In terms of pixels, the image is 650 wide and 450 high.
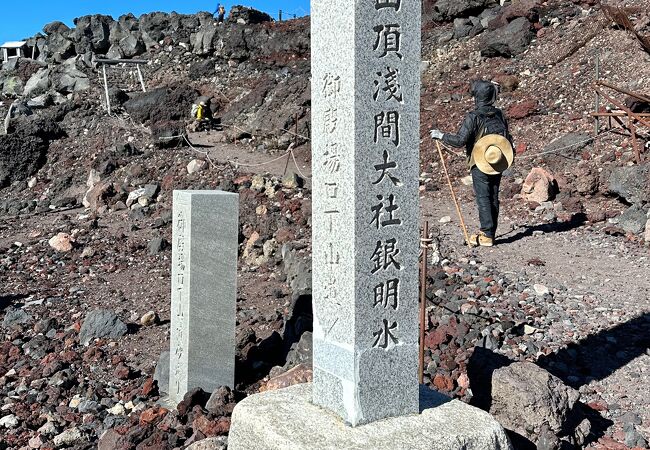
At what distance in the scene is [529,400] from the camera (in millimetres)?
4246

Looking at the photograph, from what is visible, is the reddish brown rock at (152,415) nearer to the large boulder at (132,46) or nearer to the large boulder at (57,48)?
the large boulder at (132,46)

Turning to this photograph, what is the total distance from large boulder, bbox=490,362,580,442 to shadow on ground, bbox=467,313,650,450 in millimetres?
87

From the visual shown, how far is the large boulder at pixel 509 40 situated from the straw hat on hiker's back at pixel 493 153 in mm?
11638

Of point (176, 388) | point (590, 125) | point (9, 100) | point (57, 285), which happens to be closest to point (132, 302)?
point (57, 285)

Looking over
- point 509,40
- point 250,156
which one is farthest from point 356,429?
point 509,40

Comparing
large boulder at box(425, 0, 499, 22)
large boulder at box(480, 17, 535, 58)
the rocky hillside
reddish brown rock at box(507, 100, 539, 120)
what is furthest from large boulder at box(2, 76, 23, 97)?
reddish brown rock at box(507, 100, 539, 120)

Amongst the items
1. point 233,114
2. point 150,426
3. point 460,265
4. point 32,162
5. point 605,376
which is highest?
point 233,114

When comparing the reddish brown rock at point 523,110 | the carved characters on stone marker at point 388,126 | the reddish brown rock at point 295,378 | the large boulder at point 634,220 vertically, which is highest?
the reddish brown rock at point 523,110

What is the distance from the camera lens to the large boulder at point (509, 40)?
18.5 meters

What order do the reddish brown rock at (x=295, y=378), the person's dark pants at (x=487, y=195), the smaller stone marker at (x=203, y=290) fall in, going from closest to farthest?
the reddish brown rock at (x=295, y=378)
the smaller stone marker at (x=203, y=290)
the person's dark pants at (x=487, y=195)

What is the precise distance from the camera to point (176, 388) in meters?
5.98

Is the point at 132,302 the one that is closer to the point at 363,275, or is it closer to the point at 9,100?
the point at 363,275

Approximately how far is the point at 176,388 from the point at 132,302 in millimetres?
3676

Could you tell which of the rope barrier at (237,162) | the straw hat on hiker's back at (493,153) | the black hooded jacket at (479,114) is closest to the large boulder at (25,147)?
the rope barrier at (237,162)
